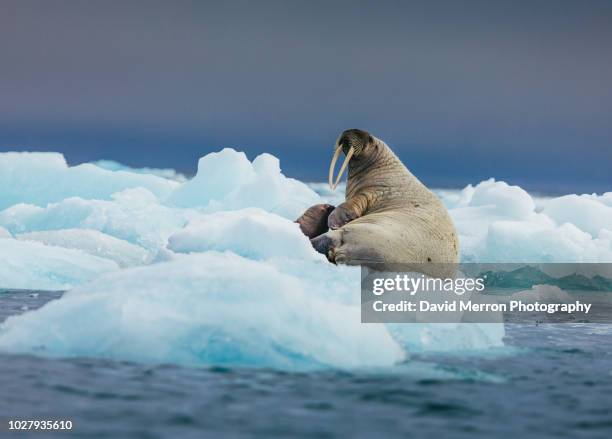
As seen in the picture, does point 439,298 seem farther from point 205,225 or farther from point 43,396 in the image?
point 43,396

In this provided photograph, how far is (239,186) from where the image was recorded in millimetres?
22531

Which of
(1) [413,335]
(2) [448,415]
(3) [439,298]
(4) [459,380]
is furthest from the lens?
(3) [439,298]

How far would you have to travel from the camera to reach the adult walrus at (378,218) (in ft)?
30.5

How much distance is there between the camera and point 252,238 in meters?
8.99

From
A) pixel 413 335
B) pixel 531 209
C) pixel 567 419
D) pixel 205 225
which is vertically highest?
pixel 531 209

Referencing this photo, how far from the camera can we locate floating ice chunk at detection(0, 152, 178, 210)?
2341 cm

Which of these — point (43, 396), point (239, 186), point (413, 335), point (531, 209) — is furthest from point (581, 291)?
point (43, 396)

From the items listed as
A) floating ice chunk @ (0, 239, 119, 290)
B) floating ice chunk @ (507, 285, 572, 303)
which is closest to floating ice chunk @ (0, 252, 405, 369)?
floating ice chunk @ (0, 239, 119, 290)

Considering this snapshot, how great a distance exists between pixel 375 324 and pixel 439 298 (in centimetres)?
191

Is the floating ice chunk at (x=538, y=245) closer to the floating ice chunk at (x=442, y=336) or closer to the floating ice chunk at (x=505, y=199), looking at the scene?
the floating ice chunk at (x=505, y=199)

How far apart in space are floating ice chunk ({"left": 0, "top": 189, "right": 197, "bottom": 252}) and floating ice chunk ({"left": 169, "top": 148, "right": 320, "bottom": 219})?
6.33 ft

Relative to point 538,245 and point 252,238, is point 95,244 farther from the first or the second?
point 538,245

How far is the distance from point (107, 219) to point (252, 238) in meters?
10.9

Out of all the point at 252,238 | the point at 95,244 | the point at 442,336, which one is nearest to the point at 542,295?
the point at 95,244
